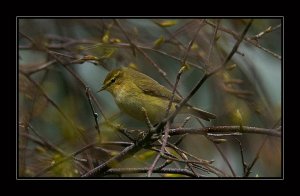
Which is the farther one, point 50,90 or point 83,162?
point 50,90

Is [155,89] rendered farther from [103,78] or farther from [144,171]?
[144,171]

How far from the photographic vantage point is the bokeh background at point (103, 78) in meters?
2.30

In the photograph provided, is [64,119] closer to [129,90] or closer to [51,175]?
[51,175]

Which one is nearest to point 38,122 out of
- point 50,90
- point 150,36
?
point 50,90

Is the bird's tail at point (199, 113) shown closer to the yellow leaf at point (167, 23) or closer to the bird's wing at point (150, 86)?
the bird's wing at point (150, 86)

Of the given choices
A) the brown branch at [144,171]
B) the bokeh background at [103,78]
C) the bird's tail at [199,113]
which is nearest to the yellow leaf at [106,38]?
the bokeh background at [103,78]

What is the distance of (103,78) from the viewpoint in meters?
2.84

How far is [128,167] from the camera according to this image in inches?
94.8

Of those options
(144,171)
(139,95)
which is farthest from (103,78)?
(144,171)

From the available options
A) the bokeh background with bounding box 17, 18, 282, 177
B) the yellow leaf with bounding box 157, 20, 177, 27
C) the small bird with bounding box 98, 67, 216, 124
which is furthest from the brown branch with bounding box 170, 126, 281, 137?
the yellow leaf with bounding box 157, 20, 177, 27

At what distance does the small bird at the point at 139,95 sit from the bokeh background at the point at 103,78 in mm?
50

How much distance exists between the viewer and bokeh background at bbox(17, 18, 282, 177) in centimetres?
230

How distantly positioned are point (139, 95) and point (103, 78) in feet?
0.70

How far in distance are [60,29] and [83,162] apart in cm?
67
